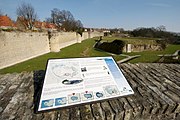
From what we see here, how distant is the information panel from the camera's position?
228 centimetres

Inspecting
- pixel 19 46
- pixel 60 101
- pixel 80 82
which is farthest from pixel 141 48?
pixel 60 101

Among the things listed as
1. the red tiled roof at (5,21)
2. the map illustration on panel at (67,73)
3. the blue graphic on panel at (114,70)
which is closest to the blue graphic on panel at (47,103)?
the map illustration on panel at (67,73)

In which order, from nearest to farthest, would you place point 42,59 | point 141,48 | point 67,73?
point 67,73, point 42,59, point 141,48

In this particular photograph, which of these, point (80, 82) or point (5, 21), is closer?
point (80, 82)

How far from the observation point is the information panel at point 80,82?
2.28 metres

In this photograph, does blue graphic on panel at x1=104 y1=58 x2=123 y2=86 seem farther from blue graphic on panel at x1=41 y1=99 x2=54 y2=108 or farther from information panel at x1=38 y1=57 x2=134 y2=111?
blue graphic on panel at x1=41 y1=99 x2=54 y2=108

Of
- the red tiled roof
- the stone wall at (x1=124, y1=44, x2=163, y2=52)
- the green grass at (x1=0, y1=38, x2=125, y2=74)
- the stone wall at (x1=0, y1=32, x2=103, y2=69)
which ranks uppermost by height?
the red tiled roof

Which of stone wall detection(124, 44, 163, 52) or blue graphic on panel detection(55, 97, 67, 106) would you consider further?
stone wall detection(124, 44, 163, 52)

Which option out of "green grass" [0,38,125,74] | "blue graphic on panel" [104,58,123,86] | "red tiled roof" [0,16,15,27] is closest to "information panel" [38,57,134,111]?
"blue graphic on panel" [104,58,123,86]

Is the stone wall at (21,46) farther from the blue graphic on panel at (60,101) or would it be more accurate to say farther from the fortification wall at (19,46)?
the blue graphic on panel at (60,101)

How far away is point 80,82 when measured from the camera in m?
2.66

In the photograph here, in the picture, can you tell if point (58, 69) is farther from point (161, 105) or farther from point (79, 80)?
point (161, 105)

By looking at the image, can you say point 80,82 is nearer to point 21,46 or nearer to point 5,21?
point 21,46

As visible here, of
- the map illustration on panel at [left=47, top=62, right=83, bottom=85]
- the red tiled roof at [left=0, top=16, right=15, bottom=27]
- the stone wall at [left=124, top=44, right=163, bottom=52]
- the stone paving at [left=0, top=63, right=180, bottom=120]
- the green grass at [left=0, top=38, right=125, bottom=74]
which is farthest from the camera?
the red tiled roof at [left=0, top=16, right=15, bottom=27]
